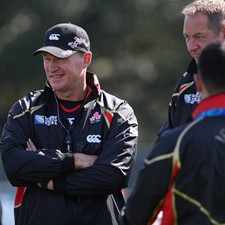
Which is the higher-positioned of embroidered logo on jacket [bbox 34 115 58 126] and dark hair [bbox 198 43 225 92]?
dark hair [bbox 198 43 225 92]

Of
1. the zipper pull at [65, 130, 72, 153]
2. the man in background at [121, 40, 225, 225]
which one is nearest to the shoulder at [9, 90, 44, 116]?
the zipper pull at [65, 130, 72, 153]

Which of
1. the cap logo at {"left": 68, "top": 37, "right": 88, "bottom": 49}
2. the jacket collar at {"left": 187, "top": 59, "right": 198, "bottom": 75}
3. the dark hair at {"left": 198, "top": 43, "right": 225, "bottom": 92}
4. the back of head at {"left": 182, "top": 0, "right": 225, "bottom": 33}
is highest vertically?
the back of head at {"left": 182, "top": 0, "right": 225, "bottom": 33}

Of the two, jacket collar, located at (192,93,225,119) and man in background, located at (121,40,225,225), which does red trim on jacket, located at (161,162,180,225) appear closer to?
man in background, located at (121,40,225,225)

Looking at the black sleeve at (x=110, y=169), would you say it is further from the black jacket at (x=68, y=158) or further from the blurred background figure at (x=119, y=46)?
the blurred background figure at (x=119, y=46)

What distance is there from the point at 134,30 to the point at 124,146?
1676 centimetres

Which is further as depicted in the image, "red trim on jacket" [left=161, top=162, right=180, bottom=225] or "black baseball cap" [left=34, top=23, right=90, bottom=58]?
"black baseball cap" [left=34, top=23, right=90, bottom=58]

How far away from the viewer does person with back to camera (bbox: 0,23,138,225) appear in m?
7.31

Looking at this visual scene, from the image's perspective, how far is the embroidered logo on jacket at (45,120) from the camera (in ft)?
24.6

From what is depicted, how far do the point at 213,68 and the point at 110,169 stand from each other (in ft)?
6.16

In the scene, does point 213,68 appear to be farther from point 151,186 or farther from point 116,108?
point 116,108

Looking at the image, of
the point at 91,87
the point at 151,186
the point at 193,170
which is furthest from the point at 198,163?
the point at 91,87

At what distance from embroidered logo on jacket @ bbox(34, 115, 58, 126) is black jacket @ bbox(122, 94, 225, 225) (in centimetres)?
189

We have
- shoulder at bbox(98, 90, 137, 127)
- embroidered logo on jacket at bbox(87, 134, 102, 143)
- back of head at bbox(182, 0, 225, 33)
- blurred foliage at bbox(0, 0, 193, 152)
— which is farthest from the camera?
blurred foliage at bbox(0, 0, 193, 152)

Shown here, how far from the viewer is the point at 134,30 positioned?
24094 mm
